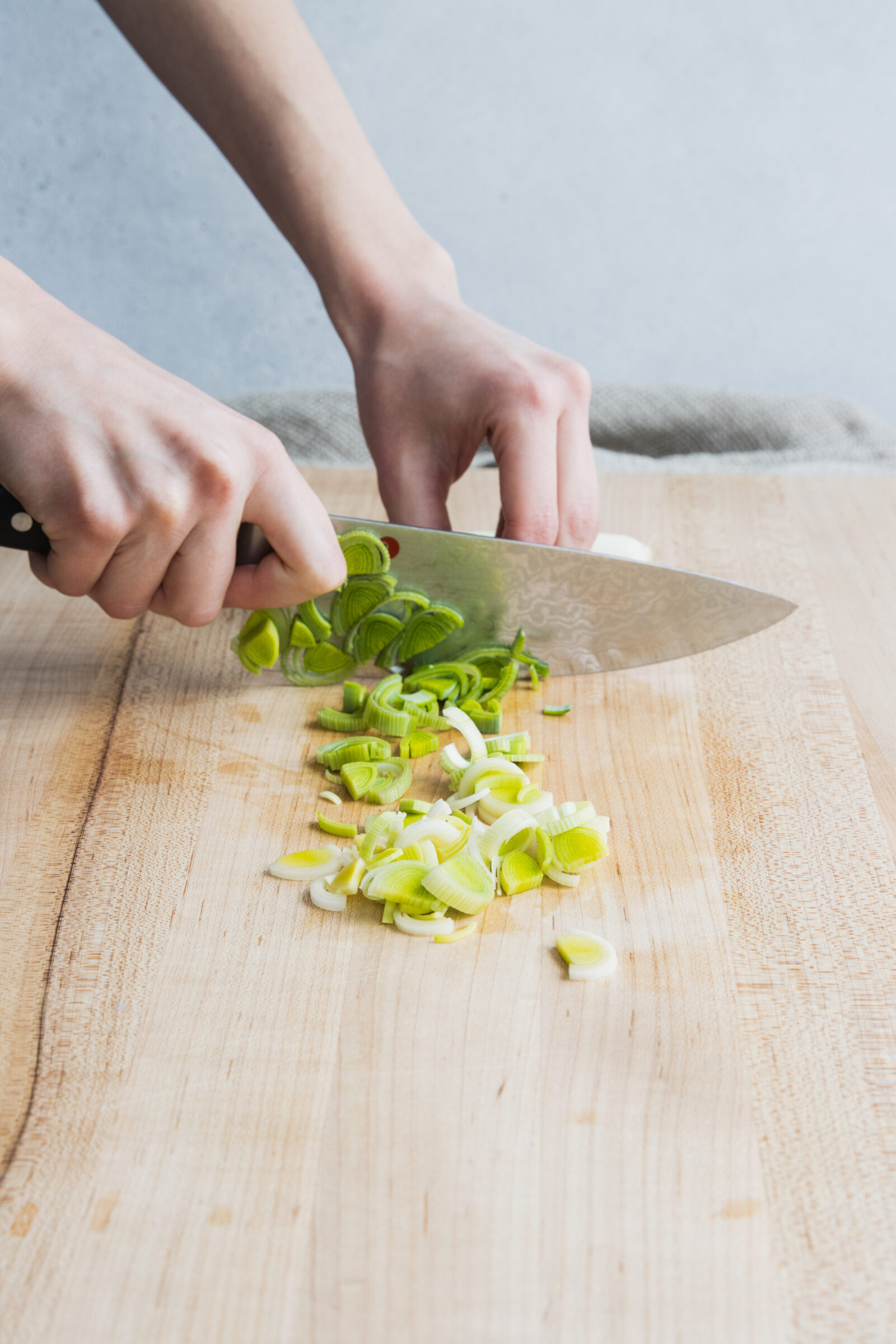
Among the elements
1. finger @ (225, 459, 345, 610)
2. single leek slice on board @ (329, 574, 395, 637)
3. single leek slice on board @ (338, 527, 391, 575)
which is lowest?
single leek slice on board @ (329, 574, 395, 637)

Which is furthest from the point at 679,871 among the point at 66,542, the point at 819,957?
the point at 66,542

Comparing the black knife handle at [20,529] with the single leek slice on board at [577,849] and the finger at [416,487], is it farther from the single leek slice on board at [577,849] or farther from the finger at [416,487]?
the single leek slice on board at [577,849]

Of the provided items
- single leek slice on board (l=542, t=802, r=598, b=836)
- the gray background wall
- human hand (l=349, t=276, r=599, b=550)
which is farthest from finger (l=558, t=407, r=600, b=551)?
the gray background wall

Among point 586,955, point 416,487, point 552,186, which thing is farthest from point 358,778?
point 552,186

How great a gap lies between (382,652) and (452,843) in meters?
0.32

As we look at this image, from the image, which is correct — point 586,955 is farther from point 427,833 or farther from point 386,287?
point 386,287

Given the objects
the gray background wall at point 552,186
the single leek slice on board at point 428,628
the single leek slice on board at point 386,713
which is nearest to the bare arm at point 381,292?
the single leek slice on board at point 428,628

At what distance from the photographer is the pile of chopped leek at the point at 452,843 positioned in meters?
0.85

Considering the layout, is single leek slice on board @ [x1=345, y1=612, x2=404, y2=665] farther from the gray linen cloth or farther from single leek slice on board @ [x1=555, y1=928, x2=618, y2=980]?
the gray linen cloth

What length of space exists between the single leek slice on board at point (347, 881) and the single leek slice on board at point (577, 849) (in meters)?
0.16

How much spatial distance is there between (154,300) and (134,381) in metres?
2.20

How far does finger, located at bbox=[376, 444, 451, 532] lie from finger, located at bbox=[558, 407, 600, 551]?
0.44ft

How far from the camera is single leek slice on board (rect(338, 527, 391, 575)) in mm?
Result: 1080

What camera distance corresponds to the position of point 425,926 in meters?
0.84
